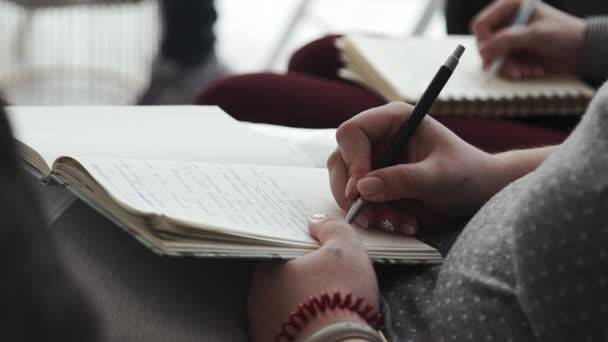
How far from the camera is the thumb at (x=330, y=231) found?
21.9 inches

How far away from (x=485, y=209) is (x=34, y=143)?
375mm

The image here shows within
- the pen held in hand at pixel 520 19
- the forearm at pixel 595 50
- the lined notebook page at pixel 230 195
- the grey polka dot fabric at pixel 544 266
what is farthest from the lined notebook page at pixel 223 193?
the forearm at pixel 595 50

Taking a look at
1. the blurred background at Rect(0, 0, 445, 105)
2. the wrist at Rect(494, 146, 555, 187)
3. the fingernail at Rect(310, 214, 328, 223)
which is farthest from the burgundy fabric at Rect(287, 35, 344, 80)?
the blurred background at Rect(0, 0, 445, 105)

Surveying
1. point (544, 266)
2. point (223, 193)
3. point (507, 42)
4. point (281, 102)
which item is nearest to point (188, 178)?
point (223, 193)

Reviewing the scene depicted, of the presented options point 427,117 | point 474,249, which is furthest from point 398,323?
point 427,117

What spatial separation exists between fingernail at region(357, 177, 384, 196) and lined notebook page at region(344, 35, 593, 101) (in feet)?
1.22

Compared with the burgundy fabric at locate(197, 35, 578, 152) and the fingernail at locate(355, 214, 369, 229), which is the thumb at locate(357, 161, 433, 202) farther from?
the burgundy fabric at locate(197, 35, 578, 152)

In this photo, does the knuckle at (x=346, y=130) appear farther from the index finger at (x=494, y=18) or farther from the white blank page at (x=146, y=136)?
the index finger at (x=494, y=18)

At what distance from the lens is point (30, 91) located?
2.19m

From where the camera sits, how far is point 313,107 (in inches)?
40.8

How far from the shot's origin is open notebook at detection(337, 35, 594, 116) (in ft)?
3.28

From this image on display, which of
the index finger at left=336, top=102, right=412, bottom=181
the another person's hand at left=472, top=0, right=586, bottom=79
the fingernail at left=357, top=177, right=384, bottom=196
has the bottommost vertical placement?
the another person's hand at left=472, top=0, right=586, bottom=79

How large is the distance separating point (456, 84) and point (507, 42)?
113 millimetres

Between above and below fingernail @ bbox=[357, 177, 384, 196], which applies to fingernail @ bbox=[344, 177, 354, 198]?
below
